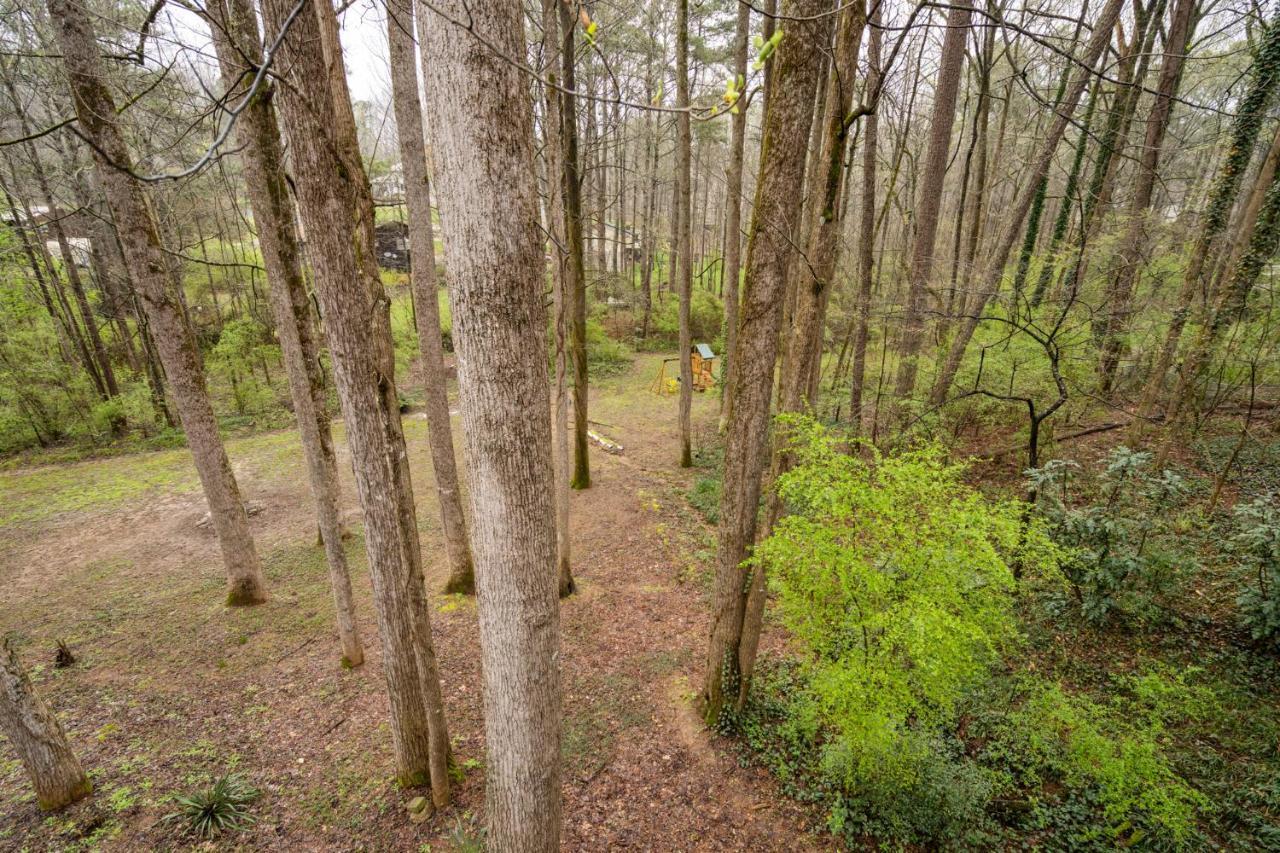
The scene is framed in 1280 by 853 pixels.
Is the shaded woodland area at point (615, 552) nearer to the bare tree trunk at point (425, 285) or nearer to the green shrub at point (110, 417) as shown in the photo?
the bare tree trunk at point (425, 285)

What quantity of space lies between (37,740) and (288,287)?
4.16 metres

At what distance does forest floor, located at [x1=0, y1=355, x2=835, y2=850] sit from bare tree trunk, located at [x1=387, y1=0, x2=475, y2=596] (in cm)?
105

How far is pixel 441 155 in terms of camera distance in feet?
6.43

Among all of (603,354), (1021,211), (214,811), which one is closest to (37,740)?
(214,811)

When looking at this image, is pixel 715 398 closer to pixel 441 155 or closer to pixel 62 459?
pixel 441 155

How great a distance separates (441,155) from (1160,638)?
335 inches

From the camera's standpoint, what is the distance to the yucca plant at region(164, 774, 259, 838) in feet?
12.8

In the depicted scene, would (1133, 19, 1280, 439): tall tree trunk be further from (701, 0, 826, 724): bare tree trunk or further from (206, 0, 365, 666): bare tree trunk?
(206, 0, 365, 666): bare tree trunk

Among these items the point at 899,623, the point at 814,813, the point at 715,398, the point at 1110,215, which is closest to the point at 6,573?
the point at 814,813

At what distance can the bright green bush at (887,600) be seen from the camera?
12.1 feet

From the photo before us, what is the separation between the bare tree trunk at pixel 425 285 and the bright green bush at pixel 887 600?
4.19m

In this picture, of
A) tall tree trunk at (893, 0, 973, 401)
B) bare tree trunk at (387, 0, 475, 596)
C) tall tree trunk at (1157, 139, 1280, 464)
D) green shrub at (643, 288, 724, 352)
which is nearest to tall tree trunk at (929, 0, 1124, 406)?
tall tree trunk at (893, 0, 973, 401)

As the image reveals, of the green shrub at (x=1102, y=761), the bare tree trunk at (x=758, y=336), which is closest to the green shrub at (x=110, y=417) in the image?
the bare tree trunk at (x=758, y=336)

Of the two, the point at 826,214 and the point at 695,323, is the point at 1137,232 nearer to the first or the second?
the point at 826,214
